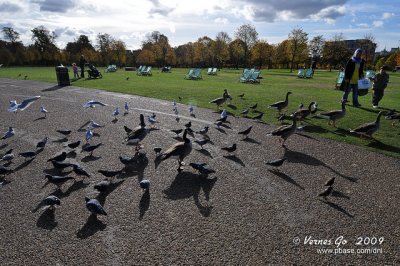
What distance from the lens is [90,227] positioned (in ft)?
19.4

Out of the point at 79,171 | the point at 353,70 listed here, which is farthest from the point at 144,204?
the point at 353,70

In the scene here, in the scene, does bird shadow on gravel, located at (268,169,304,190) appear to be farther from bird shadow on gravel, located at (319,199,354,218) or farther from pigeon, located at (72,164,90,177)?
pigeon, located at (72,164,90,177)

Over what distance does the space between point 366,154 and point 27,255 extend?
32.7 feet

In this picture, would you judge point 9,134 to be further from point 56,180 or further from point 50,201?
point 50,201


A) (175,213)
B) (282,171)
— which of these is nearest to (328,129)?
(282,171)

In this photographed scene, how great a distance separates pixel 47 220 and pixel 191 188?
3.42m

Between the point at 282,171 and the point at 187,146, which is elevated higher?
the point at 187,146

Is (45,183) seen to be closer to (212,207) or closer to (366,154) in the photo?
(212,207)

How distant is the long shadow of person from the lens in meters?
6.38

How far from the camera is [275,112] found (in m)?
16.0

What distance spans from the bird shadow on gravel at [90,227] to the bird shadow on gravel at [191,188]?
1733 mm

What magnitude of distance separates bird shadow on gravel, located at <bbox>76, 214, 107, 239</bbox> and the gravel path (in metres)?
0.02

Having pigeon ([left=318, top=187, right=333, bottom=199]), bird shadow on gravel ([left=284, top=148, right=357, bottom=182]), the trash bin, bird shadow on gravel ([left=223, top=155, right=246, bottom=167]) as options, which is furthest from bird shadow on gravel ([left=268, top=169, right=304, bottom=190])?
the trash bin

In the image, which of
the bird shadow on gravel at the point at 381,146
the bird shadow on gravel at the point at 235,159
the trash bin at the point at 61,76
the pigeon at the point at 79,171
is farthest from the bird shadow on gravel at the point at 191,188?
the trash bin at the point at 61,76
